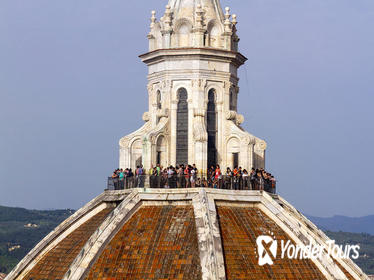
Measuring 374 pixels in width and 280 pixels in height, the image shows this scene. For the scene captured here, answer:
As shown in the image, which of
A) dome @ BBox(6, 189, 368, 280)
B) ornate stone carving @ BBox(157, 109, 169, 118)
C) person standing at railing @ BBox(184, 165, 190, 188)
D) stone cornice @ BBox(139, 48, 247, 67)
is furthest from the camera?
ornate stone carving @ BBox(157, 109, 169, 118)

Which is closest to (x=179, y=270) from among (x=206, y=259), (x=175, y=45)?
(x=206, y=259)

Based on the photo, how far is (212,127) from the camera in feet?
182

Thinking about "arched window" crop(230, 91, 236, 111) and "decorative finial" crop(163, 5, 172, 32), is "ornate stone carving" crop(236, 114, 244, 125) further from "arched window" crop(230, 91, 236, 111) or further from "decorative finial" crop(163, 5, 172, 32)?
"decorative finial" crop(163, 5, 172, 32)

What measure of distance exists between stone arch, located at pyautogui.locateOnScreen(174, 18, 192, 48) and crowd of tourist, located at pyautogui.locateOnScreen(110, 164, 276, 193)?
21.8 feet

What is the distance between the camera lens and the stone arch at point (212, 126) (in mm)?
55125

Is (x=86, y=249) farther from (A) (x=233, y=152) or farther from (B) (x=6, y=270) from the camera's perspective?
(B) (x=6, y=270)

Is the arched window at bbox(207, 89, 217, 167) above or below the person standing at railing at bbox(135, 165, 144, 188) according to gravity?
above

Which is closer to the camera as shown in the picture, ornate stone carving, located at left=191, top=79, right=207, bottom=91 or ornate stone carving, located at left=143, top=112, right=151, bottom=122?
ornate stone carving, located at left=191, top=79, right=207, bottom=91

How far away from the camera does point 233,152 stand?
55000 millimetres

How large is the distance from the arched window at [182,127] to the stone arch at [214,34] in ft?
9.36

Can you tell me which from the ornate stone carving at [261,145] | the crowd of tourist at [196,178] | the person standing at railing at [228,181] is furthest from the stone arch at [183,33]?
the person standing at railing at [228,181]

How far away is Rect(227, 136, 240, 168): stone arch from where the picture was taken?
54906mm

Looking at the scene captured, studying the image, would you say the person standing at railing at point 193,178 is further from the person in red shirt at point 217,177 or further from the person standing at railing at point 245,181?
the person standing at railing at point 245,181
